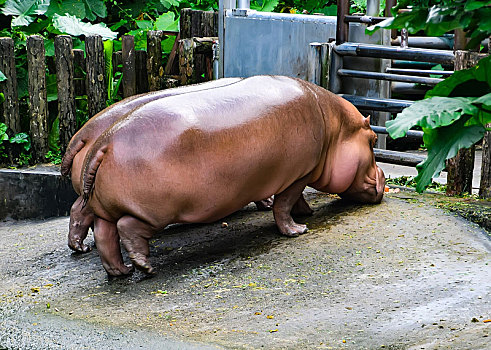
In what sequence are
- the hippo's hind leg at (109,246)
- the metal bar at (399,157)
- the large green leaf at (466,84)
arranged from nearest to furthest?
the large green leaf at (466,84)
the hippo's hind leg at (109,246)
the metal bar at (399,157)

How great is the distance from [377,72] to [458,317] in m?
3.60

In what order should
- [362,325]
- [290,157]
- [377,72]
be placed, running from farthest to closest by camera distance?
1. [377,72]
2. [290,157]
3. [362,325]

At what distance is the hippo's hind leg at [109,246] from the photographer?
169 inches

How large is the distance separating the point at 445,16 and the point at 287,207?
2823 millimetres

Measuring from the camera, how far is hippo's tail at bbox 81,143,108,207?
13.6 ft

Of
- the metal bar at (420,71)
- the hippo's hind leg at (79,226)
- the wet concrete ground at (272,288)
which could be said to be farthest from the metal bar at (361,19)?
the hippo's hind leg at (79,226)

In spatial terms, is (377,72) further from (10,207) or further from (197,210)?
(10,207)

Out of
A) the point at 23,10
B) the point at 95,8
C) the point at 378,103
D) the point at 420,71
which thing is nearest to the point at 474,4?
the point at 378,103

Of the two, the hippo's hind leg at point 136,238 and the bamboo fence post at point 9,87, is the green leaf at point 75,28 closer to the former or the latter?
the bamboo fence post at point 9,87

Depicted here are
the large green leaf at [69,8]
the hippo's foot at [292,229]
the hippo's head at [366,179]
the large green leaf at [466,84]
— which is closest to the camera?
the large green leaf at [466,84]

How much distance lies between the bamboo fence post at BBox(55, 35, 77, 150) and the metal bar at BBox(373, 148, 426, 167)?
310 cm

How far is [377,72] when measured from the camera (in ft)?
21.7

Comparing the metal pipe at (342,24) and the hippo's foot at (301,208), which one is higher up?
the metal pipe at (342,24)

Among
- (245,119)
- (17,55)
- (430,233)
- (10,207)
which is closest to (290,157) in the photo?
(245,119)
